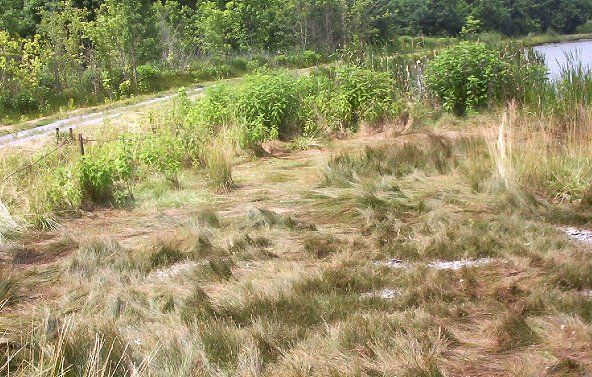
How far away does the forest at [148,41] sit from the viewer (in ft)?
53.0

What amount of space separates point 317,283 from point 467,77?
7.19 metres

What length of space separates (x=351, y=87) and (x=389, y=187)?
4.39 meters

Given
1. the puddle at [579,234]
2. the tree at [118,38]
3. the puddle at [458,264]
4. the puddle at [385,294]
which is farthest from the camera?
the tree at [118,38]

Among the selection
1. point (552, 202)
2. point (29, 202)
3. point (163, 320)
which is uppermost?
point (29, 202)

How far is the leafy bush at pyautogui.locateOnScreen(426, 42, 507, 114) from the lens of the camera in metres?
10.1

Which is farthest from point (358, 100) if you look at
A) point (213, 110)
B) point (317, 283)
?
point (317, 283)

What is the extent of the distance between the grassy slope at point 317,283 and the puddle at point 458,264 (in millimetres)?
88

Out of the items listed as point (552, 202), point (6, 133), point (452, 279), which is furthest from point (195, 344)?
point (6, 133)

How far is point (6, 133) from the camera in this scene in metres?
12.2

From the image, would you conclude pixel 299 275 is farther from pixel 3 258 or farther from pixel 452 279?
pixel 3 258

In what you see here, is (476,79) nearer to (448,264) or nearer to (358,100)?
(358,100)

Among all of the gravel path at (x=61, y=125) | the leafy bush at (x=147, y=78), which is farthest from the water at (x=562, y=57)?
the leafy bush at (x=147, y=78)

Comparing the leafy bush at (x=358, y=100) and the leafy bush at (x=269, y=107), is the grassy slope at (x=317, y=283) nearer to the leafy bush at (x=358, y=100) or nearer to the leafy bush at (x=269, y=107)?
the leafy bush at (x=269, y=107)

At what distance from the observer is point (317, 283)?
394 centimetres
